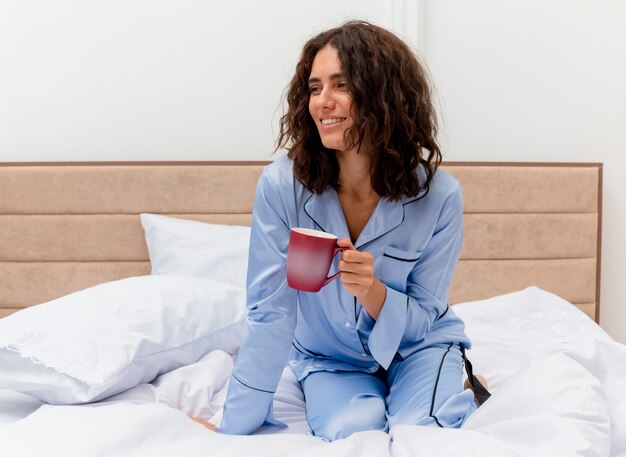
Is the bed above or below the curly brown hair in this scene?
below

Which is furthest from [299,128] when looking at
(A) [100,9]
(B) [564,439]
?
(A) [100,9]

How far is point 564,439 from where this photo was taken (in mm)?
1048

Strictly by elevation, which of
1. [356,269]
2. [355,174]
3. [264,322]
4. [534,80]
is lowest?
[264,322]

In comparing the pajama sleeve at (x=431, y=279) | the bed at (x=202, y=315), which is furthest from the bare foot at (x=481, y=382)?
the pajama sleeve at (x=431, y=279)

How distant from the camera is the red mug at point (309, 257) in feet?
3.93

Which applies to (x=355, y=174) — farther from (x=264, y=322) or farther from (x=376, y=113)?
(x=264, y=322)

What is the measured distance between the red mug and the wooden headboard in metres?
1.28

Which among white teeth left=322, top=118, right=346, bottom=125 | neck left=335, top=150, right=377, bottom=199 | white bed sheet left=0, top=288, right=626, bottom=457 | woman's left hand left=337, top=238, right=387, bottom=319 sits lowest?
white bed sheet left=0, top=288, right=626, bottom=457

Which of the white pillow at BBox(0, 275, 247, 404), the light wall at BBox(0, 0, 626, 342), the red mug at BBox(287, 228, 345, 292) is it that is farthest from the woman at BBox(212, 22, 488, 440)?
the light wall at BBox(0, 0, 626, 342)

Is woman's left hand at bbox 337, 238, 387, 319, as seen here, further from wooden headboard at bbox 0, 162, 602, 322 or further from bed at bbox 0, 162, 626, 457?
wooden headboard at bbox 0, 162, 602, 322

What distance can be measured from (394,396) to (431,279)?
29 cm

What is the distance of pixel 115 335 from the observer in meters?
1.58

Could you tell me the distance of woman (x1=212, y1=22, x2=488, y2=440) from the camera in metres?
1.41

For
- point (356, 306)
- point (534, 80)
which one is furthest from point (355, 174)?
point (534, 80)
